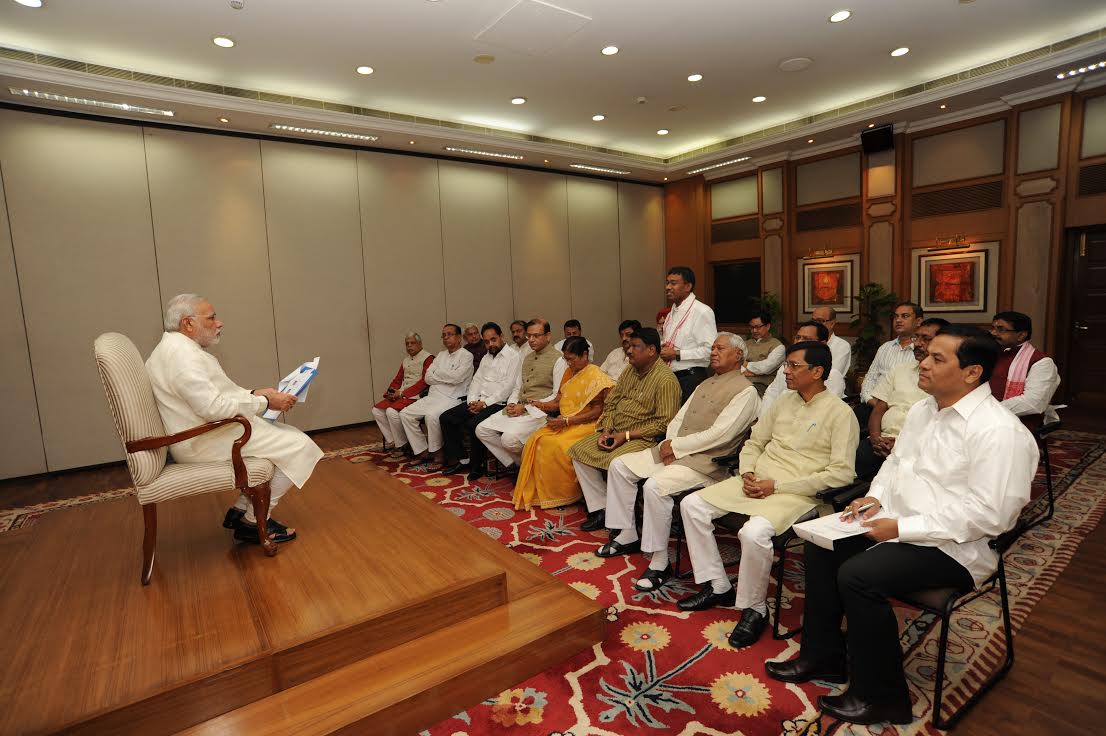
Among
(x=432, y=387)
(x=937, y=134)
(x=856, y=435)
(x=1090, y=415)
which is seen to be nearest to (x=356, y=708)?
(x=856, y=435)

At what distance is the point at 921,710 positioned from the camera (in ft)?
6.96

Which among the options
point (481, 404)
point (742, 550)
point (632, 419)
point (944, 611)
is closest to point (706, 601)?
point (742, 550)

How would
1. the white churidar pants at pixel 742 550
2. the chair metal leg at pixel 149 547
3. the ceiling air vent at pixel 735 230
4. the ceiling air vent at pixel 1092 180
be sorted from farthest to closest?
the ceiling air vent at pixel 735 230 → the ceiling air vent at pixel 1092 180 → the chair metal leg at pixel 149 547 → the white churidar pants at pixel 742 550

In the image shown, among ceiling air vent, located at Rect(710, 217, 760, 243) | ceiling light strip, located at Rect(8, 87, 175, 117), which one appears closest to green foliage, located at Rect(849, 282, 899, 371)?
ceiling air vent, located at Rect(710, 217, 760, 243)

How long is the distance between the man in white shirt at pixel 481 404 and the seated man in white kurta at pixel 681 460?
206 centimetres

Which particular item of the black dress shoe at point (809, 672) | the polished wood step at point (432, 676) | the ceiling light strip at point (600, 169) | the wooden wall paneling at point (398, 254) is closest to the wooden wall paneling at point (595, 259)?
the ceiling light strip at point (600, 169)

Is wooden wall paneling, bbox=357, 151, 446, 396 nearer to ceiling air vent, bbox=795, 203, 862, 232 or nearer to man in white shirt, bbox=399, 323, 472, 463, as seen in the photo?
man in white shirt, bbox=399, 323, 472, 463

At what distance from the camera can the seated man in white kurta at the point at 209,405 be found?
9.02 feet

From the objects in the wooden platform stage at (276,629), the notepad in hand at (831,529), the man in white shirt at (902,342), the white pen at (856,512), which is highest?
the man in white shirt at (902,342)

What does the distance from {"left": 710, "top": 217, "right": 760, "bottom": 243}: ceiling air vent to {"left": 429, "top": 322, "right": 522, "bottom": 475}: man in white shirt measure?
541cm

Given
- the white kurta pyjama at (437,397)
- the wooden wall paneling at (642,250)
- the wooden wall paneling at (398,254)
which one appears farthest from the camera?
the wooden wall paneling at (642,250)

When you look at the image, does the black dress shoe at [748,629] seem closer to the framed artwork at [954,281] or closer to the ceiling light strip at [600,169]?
the framed artwork at [954,281]

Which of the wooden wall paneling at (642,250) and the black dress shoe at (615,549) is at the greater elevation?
the wooden wall paneling at (642,250)

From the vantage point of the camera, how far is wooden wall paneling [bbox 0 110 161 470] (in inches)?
221
